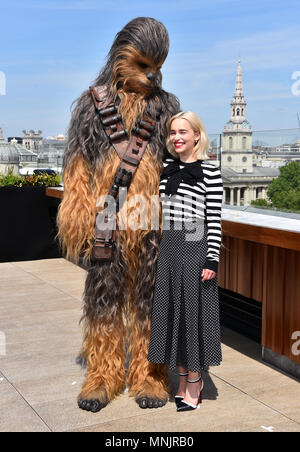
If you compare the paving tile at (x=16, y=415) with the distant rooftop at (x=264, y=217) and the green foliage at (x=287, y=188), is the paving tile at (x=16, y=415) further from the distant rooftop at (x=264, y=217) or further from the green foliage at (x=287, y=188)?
the green foliage at (x=287, y=188)

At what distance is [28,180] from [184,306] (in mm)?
5406

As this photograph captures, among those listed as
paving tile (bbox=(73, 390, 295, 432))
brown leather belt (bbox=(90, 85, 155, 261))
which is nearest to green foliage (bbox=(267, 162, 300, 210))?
brown leather belt (bbox=(90, 85, 155, 261))

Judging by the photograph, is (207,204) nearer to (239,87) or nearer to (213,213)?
(213,213)

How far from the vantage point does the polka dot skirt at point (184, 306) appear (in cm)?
290

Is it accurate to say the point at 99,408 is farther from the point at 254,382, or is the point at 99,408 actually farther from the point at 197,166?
the point at 197,166

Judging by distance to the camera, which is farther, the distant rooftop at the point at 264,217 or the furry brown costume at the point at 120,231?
the distant rooftop at the point at 264,217

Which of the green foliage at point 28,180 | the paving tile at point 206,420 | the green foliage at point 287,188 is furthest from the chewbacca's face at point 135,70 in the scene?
the green foliage at point 28,180

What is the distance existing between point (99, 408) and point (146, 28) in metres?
2.03

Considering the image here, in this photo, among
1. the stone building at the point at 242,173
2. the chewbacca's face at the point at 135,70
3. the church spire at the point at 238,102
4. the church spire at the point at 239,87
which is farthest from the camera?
the church spire at the point at 238,102

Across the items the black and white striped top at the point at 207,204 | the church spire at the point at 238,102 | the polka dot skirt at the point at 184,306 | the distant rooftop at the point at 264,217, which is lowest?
the polka dot skirt at the point at 184,306

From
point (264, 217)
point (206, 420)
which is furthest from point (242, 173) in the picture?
point (206, 420)

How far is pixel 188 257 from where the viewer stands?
290 centimetres

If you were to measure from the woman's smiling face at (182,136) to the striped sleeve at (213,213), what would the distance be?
0.17m

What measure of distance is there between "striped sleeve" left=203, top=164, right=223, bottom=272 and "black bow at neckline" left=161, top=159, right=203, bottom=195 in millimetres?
47
